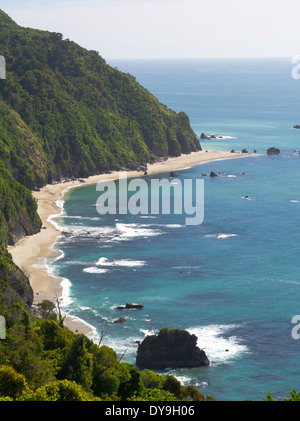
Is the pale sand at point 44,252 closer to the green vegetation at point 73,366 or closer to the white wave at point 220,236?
the green vegetation at point 73,366

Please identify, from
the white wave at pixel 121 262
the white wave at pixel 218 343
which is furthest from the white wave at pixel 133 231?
the white wave at pixel 218 343

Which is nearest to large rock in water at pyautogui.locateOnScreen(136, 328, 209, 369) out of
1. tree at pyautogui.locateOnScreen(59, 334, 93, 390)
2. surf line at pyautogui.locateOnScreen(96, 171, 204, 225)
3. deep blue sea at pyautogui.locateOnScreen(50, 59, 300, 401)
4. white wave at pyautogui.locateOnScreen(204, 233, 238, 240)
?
deep blue sea at pyautogui.locateOnScreen(50, 59, 300, 401)

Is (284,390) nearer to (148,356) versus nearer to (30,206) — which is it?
(148,356)

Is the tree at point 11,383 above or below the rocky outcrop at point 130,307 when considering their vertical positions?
above

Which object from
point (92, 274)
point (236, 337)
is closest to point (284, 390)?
point (236, 337)

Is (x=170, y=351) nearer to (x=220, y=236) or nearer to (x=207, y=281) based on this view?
(x=207, y=281)

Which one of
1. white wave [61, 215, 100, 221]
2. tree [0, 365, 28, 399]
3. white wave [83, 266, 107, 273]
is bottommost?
white wave [83, 266, 107, 273]

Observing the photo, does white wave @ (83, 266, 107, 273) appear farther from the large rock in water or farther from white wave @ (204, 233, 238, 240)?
the large rock in water

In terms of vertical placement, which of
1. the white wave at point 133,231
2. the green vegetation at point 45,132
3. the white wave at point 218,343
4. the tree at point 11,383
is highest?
the green vegetation at point 45,132
